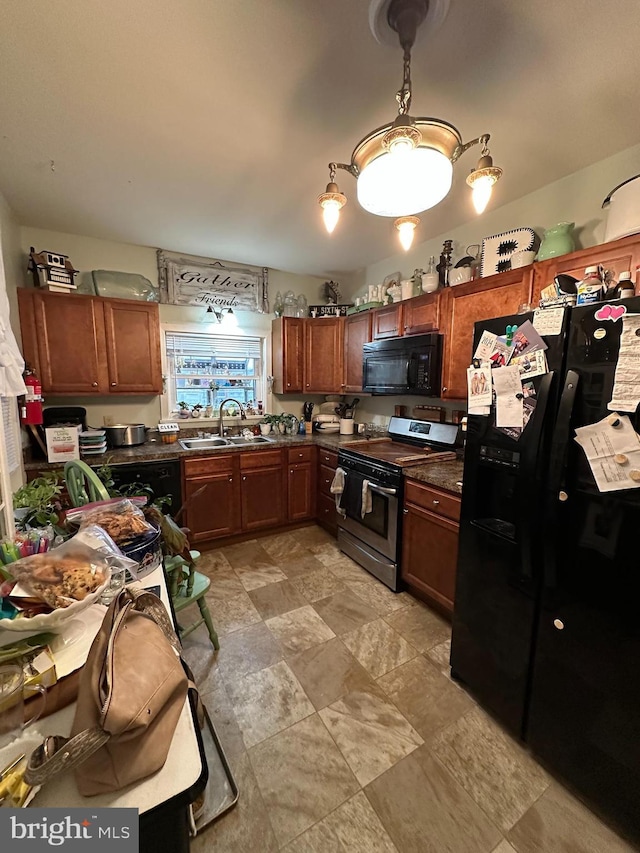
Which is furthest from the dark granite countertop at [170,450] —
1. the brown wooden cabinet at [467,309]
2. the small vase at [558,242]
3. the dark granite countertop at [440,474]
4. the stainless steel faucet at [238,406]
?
the small vase at [558,242]

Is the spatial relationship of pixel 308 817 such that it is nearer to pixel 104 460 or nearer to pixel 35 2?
pixel 104 460

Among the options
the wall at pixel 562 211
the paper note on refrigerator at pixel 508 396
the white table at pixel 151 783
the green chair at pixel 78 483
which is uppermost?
the wall at pixel 562 211

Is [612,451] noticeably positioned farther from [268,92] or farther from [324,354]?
[324,354]

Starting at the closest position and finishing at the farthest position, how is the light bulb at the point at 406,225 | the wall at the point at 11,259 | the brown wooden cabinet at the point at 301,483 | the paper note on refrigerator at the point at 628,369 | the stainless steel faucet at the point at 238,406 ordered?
1. the paper note on refrigerator at the point at 628,369
2. the light bulb at the point at 406,225
3. the wall at the point at 11,259
4. the brown wooden cabinet at the point at 301,483
5. the stainless steel faucet at the point at 238,406

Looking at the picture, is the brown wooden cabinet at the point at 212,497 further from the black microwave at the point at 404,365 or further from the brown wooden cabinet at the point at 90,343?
the black microwave at the point at 404,365

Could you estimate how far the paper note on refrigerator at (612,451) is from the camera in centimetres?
109

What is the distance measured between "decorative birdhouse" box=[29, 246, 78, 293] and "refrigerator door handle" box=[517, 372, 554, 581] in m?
3.34

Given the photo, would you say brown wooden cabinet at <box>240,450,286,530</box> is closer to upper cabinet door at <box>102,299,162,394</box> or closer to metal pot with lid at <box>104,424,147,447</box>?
metal pot with lid at <box>104,424,147,447</box>

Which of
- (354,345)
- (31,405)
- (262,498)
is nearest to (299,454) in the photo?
(262,498)

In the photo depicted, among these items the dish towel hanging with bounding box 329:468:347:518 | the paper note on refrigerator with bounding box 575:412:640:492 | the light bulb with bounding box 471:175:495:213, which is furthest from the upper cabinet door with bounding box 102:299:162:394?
the paper note on refrigerator with bounding box 575:412:640:492

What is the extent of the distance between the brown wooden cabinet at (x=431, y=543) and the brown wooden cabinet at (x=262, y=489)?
136 cm

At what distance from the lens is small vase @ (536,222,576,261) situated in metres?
1.97

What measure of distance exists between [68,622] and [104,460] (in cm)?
206

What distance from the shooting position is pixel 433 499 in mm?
2180
